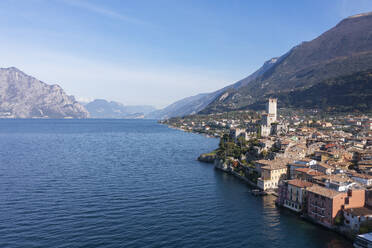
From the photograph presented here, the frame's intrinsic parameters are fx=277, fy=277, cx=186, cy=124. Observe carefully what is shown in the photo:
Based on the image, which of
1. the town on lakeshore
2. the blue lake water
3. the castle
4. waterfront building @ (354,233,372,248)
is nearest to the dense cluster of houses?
the town on lakeshore

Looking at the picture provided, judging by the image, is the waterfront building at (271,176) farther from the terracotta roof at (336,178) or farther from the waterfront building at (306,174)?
the terracotta roof at (336,178)

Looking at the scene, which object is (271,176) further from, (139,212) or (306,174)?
(139,212)

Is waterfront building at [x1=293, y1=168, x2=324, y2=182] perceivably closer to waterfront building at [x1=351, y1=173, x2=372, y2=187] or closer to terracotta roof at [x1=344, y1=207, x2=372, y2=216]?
waterfront building at [x1=351, y1=173, x2=372, y2=187]

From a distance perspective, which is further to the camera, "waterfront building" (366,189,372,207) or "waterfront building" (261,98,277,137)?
"waterfront building" (261,98,277,137)

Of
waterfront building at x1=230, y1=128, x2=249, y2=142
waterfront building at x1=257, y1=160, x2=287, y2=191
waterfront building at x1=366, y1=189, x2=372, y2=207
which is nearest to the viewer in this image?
waterfront building at x1=366, y1=189, x2=372, y2=207

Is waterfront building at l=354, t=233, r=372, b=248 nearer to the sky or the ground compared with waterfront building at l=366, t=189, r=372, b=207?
nearer to the ground

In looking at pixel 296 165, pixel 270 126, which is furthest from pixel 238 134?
pixel 296 165

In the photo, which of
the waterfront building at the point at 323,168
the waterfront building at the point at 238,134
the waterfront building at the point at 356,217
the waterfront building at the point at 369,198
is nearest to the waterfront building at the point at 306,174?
the waterfront building at the point at 323,168
